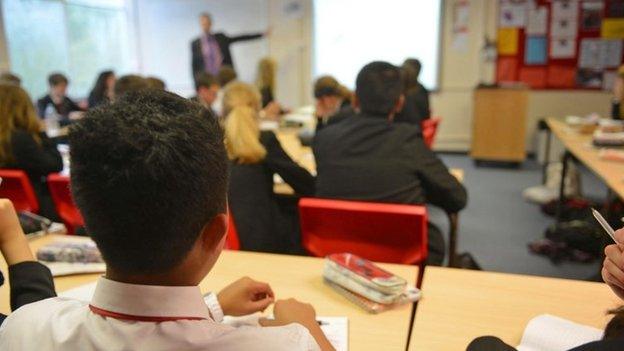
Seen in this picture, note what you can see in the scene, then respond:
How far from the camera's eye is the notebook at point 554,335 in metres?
1.11

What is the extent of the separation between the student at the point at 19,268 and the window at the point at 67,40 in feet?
16.6

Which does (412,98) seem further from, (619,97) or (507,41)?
(507,41)

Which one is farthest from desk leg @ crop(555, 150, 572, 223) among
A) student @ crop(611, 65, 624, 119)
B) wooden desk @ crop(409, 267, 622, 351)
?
wooden desk @ crop(409, 267, 622, 351)

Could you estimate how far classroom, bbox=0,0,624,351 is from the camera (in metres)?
0.70

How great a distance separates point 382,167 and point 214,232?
1.44m

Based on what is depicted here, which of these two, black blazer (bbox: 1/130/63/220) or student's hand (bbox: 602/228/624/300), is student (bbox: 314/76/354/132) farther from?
student's hand (bbox: 602/228/624/300)

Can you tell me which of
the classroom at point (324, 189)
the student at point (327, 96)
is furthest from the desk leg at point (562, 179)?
the student at point (327, 96)

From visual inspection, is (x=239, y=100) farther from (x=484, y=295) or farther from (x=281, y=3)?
(x=281, y=3)

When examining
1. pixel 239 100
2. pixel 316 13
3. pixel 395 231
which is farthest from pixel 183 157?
pixel 316 13

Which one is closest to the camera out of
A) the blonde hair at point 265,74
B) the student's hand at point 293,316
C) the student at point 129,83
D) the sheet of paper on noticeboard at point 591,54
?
the student's hand at point 293,316

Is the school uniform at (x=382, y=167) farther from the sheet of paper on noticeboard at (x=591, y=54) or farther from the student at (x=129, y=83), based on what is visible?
the sheet of paper on noticeboard at (x=591, y=54)

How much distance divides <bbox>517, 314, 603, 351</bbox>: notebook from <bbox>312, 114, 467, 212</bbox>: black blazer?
995 millimetres

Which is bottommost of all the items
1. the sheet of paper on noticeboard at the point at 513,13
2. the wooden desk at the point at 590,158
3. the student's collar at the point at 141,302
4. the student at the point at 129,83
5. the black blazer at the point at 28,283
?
the wooden desk at the point at 590,158

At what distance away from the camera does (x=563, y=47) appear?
246 inches
